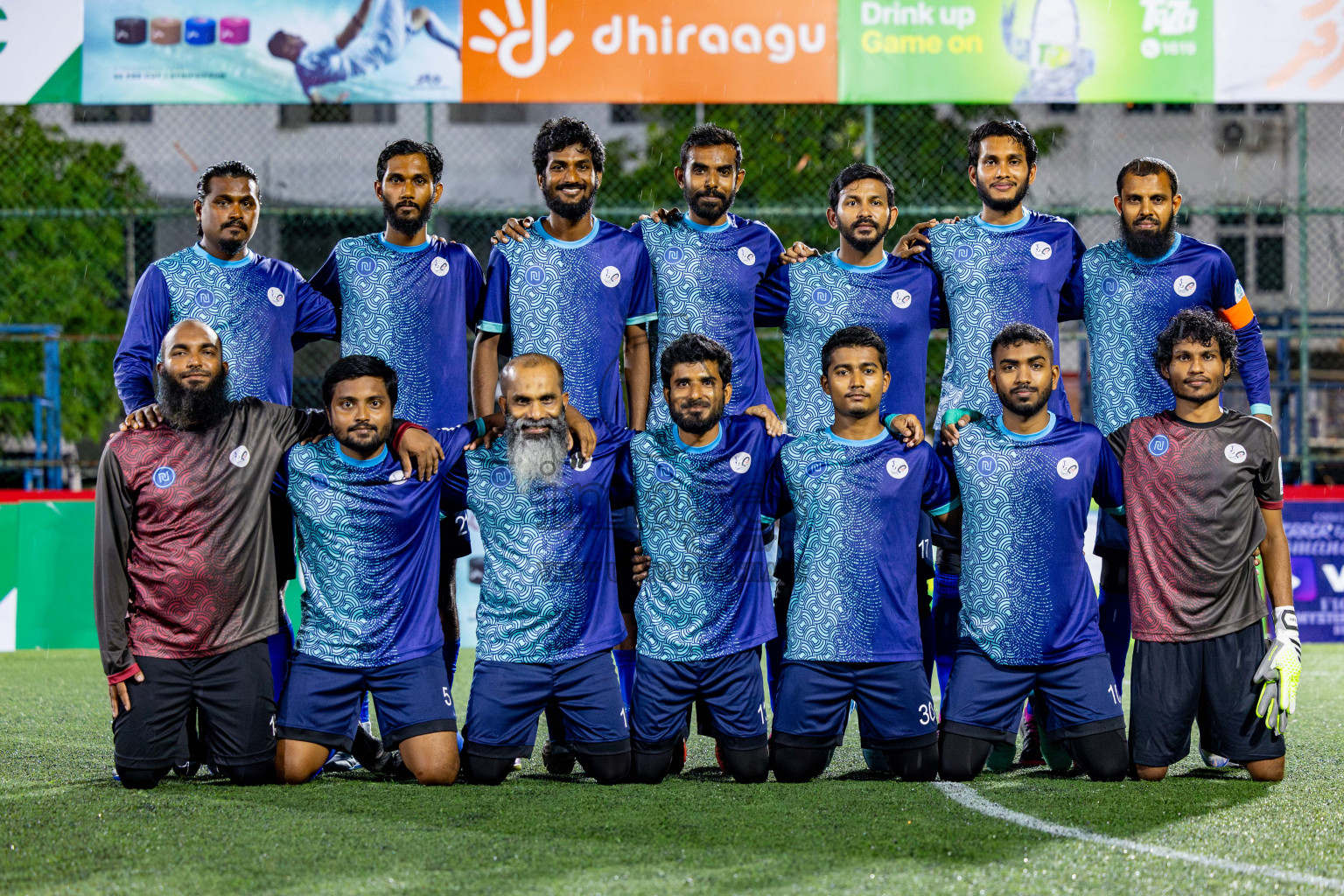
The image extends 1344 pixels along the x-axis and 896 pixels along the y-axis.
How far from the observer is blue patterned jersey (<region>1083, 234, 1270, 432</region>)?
5.06 metres

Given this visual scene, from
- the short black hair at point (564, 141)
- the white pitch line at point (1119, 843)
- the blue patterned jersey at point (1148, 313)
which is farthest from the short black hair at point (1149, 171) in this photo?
the white pitch line at point (1119, 843)

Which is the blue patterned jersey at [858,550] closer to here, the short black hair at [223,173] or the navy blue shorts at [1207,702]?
the navy blue shorts at [1207,702]

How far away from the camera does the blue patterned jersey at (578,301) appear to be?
514 centimetres

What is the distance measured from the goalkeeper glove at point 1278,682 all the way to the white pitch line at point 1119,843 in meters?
1.03

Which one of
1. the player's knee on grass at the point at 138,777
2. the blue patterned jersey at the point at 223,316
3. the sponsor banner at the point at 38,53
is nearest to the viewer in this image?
the player's knee on grass at the point at 138,777

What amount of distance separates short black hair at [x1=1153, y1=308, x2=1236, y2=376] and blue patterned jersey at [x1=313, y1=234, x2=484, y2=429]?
257 centimetres

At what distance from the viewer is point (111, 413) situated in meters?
18.2

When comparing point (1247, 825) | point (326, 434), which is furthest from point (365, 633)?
point (1247, 825)

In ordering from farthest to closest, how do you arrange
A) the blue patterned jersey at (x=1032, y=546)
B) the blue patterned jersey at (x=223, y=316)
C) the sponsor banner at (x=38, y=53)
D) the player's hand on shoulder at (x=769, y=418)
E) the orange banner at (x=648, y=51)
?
the orange banner at (x=648, y=51) < the sponsor banner at (x=38, y=53) < the blue patterned jersey at (x=223, y=316) < the player's hand on shoulder at (x=769, y=418) < the blue patterned jersey at (x=1032, y=546)

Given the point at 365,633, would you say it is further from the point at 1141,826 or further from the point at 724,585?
the point at 1141,826

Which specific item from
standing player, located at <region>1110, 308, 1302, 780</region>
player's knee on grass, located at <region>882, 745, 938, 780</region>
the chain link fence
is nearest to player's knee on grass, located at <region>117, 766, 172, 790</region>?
player's knee on grass, located at <region>882, 745, 938, 780</region>

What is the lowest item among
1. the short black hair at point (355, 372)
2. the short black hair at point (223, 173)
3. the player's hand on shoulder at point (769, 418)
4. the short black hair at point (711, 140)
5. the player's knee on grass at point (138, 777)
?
the player's knee on grass at point (138, 777)

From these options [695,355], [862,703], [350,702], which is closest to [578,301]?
[695,355]

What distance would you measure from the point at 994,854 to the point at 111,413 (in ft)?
55.9
